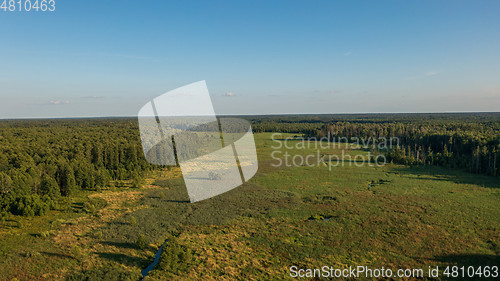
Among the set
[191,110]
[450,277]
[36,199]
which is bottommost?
[450,277]

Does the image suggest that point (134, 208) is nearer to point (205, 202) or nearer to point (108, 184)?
point (205, 202)

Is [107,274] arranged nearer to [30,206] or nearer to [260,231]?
[260,231]

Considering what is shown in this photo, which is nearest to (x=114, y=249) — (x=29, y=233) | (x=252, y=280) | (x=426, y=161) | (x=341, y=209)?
(x=29, y=233)

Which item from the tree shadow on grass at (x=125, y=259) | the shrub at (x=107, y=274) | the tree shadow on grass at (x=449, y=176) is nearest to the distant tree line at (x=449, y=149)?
the tree shadow on grass at (x=449, y=176)

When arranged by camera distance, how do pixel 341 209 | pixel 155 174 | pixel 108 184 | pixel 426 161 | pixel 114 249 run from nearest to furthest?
1. pixel 114 249
2. pixel 341 209
3. pixel 108 184
4. pixel 155 174
5. pixel 426 161

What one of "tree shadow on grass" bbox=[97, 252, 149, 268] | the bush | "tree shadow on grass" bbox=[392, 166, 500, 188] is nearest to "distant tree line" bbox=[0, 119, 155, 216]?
the bush

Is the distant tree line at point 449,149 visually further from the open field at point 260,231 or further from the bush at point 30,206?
the bush at point 30,206

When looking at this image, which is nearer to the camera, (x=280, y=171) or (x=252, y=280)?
(x=252, y=280)
